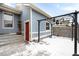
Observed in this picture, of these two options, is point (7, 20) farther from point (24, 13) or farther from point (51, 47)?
point (51, 47)

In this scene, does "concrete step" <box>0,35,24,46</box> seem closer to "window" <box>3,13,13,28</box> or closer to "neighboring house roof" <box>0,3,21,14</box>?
"window" <box>3,13,13,28</box>

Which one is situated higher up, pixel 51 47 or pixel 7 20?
pixel 7 20

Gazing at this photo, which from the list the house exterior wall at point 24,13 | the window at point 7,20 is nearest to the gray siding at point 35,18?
the house exterior wall at point 24,13

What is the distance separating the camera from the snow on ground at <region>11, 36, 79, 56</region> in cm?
216

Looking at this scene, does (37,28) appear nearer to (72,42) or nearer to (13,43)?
(13,43)

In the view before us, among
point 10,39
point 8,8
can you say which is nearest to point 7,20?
point 8,8

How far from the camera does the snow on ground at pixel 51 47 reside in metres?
2.16

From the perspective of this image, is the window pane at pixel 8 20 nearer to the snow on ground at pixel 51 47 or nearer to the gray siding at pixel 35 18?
the gray siding at pixel 35 18

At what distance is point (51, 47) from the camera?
2242 mm

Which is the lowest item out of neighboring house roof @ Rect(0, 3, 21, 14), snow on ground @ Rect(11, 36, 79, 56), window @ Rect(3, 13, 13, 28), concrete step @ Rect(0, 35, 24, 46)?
snow on ground @ Rect(11, 36, 79, 56)

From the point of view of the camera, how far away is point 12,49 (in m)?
2.16

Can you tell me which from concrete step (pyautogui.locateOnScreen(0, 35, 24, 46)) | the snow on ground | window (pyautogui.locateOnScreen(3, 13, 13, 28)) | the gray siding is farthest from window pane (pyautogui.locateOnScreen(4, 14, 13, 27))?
the snow on ground

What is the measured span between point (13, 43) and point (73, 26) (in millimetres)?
999

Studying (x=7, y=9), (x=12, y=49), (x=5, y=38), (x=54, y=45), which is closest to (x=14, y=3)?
(x=7, y=9)
